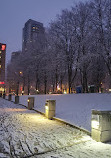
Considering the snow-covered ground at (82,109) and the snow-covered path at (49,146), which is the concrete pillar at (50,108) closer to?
the snow-covered ground at (82,109)

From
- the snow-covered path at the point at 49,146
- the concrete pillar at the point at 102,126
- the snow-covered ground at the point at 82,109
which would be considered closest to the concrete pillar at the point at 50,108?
the snow-covered ground at the point at 82,109

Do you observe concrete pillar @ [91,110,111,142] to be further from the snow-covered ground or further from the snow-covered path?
the snow-covered ground

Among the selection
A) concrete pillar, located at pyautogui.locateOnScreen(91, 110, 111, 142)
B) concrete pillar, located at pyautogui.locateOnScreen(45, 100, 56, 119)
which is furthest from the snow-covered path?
concrete pillar, located at pyautogui.locateOnScreen(45, 100, 56, 119)

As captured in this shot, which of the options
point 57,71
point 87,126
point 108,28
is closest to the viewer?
point 87,126

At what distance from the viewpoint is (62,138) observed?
5953 mm

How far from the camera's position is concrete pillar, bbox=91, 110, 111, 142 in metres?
5.52

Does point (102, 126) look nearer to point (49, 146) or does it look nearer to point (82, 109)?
point (49, 146)

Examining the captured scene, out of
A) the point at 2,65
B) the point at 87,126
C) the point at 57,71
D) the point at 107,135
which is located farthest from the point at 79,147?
the point at 2,65

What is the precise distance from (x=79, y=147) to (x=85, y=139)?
99 centimetres

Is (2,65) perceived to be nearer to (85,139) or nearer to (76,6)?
(76,6)

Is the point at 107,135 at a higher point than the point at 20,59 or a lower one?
lower

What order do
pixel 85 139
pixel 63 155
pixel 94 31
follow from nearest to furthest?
pixel 63 155
pixel 85 139
pixel 94 31

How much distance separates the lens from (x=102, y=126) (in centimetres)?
551

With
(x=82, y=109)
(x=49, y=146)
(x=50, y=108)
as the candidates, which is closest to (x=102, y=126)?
(x=49, y=146)
